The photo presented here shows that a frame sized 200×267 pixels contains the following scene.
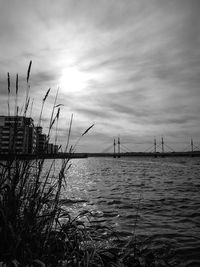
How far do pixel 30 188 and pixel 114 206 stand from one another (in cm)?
820

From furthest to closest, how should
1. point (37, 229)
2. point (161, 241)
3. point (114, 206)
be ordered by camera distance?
point (114, 206)
point (161, 241)
point (37, 229)

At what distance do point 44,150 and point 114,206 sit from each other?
8.30 metres

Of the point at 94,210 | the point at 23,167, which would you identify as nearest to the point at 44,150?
the point at 23,167

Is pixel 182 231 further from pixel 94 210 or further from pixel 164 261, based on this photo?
pixel 94 210

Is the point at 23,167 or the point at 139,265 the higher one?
the point at 23,167

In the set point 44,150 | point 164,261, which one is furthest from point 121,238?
point 44,150

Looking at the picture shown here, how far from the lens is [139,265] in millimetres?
4414

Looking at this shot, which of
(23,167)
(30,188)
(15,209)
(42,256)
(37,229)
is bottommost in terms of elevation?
(42,256)

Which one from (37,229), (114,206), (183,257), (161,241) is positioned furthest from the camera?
(114,206)

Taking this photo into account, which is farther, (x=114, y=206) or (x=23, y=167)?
(x=114, y=206)

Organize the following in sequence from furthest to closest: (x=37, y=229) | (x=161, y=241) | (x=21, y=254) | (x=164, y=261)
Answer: (x=161, y=241), (x=164, y=261), (x=37, y=229), (x=21, y=254)

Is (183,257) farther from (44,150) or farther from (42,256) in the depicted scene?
(44,150)

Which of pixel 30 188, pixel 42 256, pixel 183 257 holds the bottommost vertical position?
pixel 183 257

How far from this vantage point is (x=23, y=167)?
2926mm
